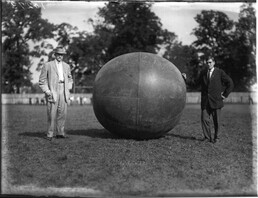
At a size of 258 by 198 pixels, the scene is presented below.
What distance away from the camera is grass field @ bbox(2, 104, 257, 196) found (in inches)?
196

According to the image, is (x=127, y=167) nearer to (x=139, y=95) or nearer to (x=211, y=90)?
(x=139, y=95)

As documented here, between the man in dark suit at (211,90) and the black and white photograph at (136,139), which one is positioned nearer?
the black and white photograph at (136,139)

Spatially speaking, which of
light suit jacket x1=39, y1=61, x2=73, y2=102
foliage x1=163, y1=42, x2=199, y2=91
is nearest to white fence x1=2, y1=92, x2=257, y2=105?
foliage x1=163, y1=42, x2=199, y2=91

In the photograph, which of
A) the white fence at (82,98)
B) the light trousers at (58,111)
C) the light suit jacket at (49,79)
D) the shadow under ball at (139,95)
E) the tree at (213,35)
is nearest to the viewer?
the shadow under ball at (139,95)

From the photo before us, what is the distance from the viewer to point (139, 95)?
7859 millimetres

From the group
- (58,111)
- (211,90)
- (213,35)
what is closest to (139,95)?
(211,90)

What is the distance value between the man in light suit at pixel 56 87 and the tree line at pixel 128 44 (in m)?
24.9

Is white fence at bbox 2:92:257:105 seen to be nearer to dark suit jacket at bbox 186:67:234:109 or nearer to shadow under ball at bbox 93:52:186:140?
dark suit jacket at bbox 186:67:234:109

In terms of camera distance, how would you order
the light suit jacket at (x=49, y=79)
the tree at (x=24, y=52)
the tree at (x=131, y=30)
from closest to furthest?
the light suit jacket at (x=49, y=79) → the tree at (x=24, y=52) → the tree at (x=131, y=30)

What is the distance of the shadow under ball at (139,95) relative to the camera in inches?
311

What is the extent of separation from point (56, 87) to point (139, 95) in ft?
8.06

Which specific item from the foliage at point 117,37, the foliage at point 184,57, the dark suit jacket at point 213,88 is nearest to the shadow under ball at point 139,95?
the dark suit jacket at point 213,88

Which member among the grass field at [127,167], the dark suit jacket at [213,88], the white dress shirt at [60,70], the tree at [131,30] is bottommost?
the grass field at [127,167]

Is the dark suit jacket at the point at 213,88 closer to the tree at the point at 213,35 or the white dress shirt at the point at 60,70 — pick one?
the white dress shirt at the point at 60,70
